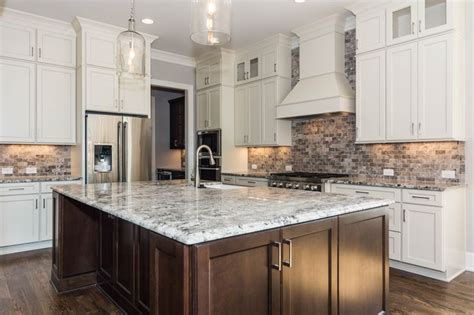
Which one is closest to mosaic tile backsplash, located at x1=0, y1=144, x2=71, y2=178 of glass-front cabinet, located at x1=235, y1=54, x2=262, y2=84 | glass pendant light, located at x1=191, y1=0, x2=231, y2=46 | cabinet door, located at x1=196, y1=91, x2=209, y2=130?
cabinet door, located at x1=196, y1=91, x2=209, y2=130

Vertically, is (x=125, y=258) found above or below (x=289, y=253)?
below

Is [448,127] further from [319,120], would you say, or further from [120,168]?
[120,168]

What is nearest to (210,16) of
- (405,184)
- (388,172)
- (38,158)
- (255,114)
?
(405,184)

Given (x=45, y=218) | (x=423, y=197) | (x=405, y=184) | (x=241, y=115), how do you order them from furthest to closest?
(x=241, y=115) < (x=45, y=218) < (x=405, y=184) < (x=423, y=197)

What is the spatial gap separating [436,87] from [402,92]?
339mm

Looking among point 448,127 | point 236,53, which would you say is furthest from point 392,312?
point 236,53

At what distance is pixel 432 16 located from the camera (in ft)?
11.4

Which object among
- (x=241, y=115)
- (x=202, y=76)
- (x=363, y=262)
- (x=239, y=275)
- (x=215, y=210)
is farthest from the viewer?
(x=202, y=76)

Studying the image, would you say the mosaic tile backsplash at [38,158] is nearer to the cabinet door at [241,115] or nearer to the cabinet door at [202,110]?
the cabinet door at [202,110]

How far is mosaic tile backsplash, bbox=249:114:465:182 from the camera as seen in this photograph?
361 cm

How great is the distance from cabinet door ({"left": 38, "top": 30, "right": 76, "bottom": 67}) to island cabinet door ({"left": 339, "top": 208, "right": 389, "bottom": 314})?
4363mm

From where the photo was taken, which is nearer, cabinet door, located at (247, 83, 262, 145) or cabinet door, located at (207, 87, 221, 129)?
cabinet door, located at (247, 83, 262, 145)

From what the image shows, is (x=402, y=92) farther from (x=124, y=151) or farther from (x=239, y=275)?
(x=124, y=151)

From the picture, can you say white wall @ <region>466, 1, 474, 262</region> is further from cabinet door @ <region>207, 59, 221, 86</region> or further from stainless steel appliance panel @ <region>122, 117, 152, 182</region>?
stainless steel appliance panel @ <region>122, 117, 152, 182</region>
